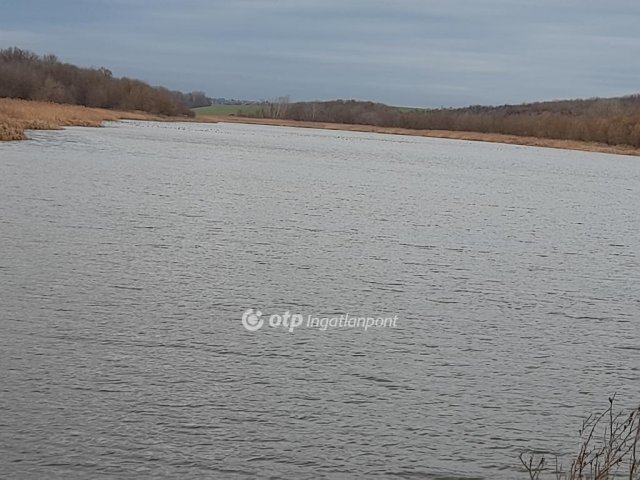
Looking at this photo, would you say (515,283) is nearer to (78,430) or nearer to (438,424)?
(438,424)

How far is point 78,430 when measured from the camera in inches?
238

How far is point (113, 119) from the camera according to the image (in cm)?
7738

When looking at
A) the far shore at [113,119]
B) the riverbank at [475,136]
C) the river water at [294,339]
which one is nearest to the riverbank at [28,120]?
the far shore at [113,119]

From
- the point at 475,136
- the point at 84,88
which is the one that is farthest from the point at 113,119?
the point at 475,136

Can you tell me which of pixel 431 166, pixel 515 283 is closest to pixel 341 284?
pixel 515 283

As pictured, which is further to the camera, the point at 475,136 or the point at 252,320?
the point at 475,136

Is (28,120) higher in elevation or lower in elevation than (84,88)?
lower

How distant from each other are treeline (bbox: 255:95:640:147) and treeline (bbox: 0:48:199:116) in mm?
25515

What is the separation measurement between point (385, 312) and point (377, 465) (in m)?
4.10

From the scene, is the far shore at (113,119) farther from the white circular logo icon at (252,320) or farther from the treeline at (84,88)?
the white circular logo icon at (252,320)

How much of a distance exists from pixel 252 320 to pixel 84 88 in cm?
9959

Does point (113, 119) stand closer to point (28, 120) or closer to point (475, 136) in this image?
point (28, 120)

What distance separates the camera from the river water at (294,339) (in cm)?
605

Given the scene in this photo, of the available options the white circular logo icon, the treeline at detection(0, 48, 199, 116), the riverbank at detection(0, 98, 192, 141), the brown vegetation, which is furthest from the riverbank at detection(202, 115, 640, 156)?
the brown vegetation
